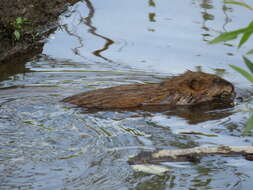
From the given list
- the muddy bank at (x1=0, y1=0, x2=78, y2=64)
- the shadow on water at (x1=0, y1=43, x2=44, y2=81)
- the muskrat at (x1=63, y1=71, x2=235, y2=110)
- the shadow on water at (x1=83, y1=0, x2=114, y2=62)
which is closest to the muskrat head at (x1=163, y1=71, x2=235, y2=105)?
the muskrat at (x1=63, y1=71, x2=235, y2=110)

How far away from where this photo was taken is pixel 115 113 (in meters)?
5.34

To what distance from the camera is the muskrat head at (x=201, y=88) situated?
5.82 m

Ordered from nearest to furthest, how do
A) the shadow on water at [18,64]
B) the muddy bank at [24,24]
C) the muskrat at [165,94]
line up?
1. the muskrat at [165,94]
2. the shadow on water at [18,64]
3. the muddy bank at [24,24]

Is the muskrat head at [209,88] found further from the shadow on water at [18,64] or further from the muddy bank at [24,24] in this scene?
the muddy bank at [24,24]

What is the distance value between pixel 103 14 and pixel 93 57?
4.87 ft

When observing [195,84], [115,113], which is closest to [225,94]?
[195,84]

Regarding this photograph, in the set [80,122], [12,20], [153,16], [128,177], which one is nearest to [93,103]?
[80,122]

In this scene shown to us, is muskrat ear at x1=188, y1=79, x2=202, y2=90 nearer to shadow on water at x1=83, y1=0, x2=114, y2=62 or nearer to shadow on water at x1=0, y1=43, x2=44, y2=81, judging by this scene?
shadow on water at x1=83, y1=0, x2=114, y2=62

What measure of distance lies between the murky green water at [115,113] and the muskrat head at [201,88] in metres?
0.23

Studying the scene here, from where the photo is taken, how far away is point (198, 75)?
592 cm

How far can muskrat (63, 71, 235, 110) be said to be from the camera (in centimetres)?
546

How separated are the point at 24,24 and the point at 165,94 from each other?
7.82 feet

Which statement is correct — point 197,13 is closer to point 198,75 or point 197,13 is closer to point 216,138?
point 198,75

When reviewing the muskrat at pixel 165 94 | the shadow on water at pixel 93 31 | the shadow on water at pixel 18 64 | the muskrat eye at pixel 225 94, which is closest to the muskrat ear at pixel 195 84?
the muskrat at pixel 165 94
